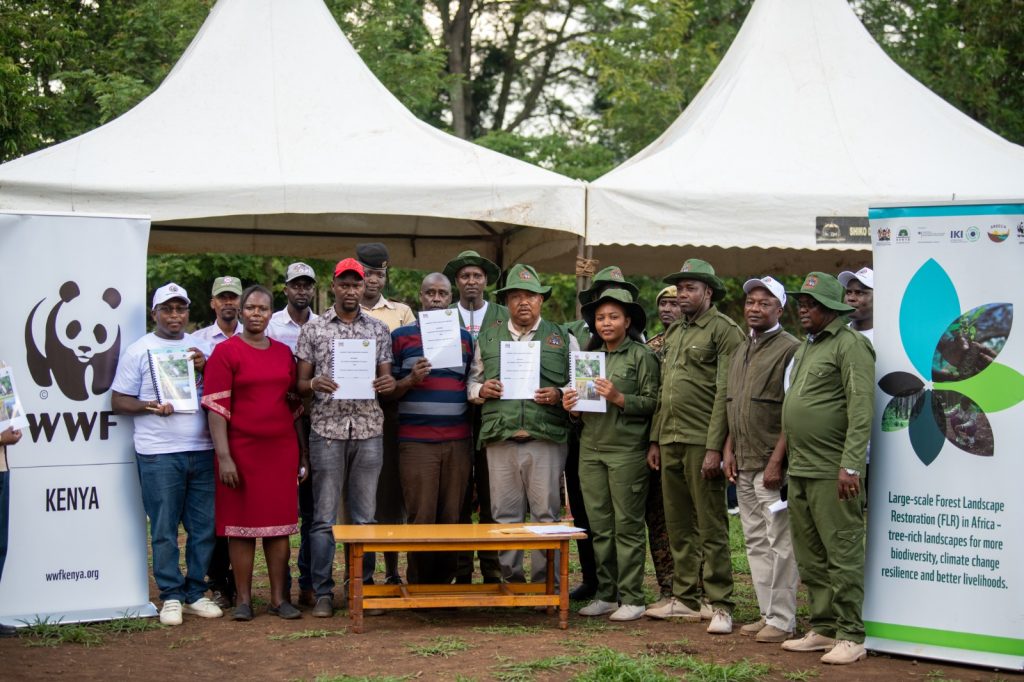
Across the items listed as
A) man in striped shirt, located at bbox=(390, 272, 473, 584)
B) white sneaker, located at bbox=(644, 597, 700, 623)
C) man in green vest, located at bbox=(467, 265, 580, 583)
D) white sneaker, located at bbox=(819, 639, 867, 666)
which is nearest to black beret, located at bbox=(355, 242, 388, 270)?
man in striped shirt, located at bbox=(390, 272, 473, 584)

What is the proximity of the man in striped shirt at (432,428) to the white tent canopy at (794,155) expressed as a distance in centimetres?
169

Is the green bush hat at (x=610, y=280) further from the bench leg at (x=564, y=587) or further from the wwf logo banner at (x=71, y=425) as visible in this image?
the wwf logo banner at (x=71, y=425)

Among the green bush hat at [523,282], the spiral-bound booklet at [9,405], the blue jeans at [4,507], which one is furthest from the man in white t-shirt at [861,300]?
the blue jeans at [4,507]

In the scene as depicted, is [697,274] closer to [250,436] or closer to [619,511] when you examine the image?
[619,511]

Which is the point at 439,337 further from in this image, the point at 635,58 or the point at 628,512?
the point at 635,58

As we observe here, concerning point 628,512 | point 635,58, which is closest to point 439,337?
point 628,512

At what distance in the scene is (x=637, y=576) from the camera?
23.3ft

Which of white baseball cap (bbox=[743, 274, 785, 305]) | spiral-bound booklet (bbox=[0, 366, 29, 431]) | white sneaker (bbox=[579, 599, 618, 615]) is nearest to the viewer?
spiral-bound booklet (bbox=[0, 366, 29, 431])

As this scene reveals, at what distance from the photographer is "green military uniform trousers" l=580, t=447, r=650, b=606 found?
7066 millimetres

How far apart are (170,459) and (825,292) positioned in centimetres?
383

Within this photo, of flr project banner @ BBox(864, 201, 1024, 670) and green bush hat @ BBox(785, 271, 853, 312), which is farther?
green bush hat @ BBox(785, 271, 853, 312)

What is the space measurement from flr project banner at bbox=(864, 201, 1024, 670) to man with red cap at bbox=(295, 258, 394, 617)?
288cm

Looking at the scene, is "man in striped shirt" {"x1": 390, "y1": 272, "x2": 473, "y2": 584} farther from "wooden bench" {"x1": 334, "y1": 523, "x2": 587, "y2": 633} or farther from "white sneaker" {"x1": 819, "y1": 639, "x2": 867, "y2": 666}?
"white sneaker" {"x1": 819, "y1": 639, "x2": 867, "y2": 666}

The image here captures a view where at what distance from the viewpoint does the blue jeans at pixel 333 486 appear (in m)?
7.08
